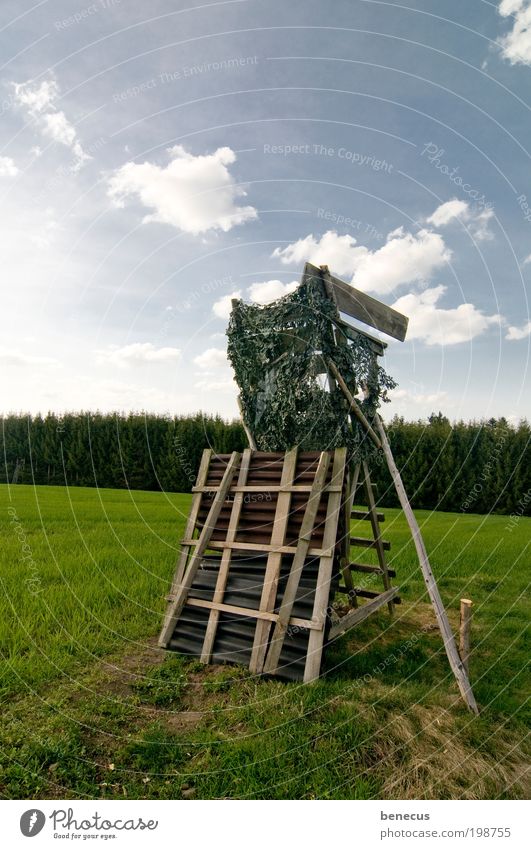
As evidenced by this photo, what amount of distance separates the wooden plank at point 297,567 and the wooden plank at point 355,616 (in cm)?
60

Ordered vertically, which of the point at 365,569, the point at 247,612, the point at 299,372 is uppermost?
the point at 299,372

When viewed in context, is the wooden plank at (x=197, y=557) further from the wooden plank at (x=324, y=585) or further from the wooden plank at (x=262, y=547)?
the wooden plank at (x=324, y=585)

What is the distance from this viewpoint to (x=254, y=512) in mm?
6648

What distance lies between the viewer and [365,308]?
732 cm

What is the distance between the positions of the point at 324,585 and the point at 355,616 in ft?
4.10

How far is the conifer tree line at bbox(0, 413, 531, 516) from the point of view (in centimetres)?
2672

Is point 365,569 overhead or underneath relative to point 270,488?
underneath

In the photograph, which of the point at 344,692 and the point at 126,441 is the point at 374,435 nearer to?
the point at 344,692

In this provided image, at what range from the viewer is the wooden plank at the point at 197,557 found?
6.54m

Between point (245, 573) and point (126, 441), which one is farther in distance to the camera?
point (126, 441)

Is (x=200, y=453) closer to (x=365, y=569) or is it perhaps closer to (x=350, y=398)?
(x=365, y=569)

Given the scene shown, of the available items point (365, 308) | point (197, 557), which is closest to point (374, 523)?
point (197, 557)
